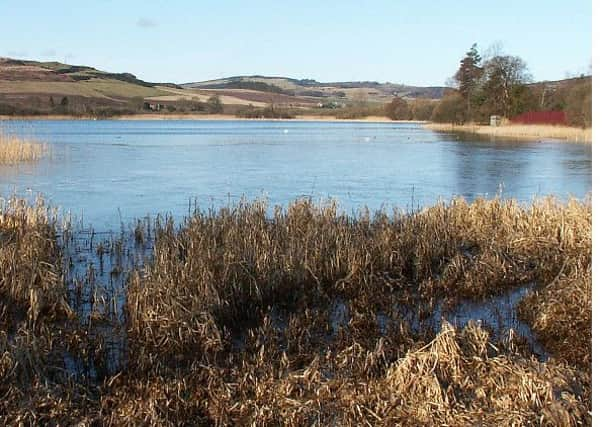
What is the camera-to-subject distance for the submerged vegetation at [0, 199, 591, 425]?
416 cm

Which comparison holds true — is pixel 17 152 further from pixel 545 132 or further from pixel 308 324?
pixel 545 132

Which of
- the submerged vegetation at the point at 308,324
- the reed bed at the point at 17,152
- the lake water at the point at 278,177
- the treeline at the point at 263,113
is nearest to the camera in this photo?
the submerged vegetation at the point at 308,324

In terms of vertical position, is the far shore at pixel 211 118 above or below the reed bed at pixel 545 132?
above

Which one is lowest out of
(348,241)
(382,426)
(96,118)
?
(382,426)

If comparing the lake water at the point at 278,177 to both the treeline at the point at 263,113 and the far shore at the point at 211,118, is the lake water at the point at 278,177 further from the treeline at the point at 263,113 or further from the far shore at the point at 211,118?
the treeline at the point at 263,113

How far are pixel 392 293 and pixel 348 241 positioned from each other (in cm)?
97

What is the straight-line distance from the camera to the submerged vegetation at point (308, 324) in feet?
13.7

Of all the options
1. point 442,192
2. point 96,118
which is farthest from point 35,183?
point 96,118

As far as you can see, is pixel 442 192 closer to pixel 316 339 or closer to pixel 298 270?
pixel 298 270

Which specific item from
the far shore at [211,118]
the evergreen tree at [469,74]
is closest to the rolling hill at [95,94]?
the far shore at [211,118]

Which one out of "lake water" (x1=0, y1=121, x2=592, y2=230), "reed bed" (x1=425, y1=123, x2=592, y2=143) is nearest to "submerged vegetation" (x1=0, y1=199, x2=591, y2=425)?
"lake water" (x1=0, y1=121, x2=592, y2=230)

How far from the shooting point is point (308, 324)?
5.99m

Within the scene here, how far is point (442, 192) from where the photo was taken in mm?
15008

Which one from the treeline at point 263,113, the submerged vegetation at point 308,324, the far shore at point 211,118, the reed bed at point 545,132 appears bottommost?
the submerged vegetation at point 308,324
